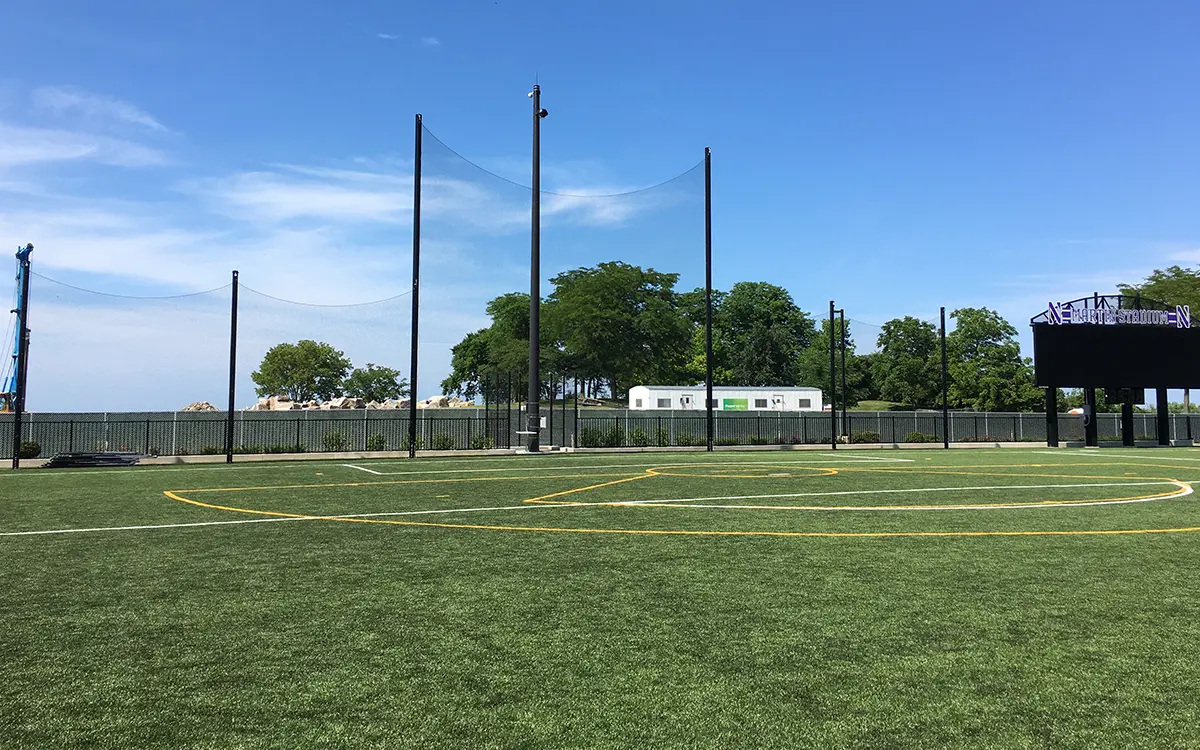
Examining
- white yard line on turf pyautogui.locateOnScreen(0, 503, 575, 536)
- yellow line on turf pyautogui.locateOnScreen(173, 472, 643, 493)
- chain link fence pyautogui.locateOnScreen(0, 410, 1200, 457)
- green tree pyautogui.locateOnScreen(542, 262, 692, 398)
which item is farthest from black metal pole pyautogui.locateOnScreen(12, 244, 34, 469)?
green tree pyautogui.locateOnScreen(542, 262, 692, 398)

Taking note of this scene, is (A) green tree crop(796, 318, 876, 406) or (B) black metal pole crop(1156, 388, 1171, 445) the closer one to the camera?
(B) black metal pole crop(1156, 388, 1171, 445)

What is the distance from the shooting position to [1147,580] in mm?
5699

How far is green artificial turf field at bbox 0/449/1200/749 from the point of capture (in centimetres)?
307

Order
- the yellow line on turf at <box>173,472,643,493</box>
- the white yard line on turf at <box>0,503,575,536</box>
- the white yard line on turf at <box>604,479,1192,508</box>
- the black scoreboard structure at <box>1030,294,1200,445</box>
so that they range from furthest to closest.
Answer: the black scoreboard structure at <box>1030,294,1200,445</box>
the yellow line on turf at <box>173,472,643,493</box>
the white yard line on turf at <box>604,479,1192,508</box>
the white yard line on turf at <box>0,503,575,536</box>

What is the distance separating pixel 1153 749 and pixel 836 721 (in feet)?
3.56

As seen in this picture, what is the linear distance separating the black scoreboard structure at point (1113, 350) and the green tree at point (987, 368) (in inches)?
1326

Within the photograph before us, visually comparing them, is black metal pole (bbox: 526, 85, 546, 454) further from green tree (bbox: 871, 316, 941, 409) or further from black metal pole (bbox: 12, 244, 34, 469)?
green tree (bbox: 871, 316, 941, 409)

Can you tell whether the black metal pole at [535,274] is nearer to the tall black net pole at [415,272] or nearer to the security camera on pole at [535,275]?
the security camera on pole at [535,275]

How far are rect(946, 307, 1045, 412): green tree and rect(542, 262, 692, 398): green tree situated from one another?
1171 inches

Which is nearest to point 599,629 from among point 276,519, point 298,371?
point 276,519

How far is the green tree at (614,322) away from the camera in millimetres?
56469

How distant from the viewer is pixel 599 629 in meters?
4.35

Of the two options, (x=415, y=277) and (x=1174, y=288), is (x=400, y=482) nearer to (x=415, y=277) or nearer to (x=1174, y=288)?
(x=415, y=277)

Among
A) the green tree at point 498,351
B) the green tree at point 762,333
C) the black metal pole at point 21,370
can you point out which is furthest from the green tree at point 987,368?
the black metal pole at point 21,370
